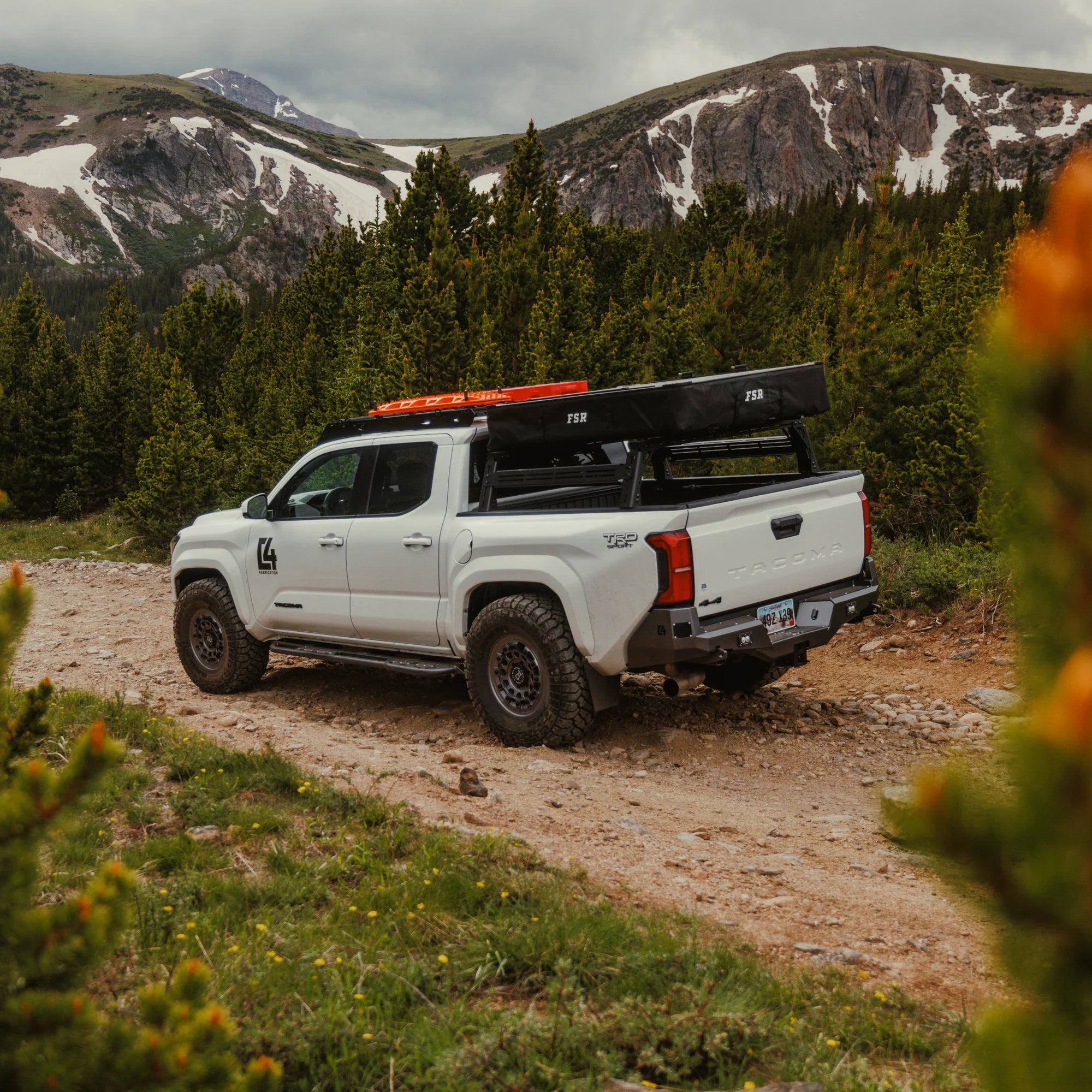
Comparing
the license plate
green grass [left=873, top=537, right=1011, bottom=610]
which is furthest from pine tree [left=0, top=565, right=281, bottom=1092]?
green grass [left=873, top=537, right=1011, bottom=610]

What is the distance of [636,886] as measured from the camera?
13.0 feet

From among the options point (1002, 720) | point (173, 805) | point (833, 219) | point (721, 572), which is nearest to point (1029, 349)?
point (1002, 720)

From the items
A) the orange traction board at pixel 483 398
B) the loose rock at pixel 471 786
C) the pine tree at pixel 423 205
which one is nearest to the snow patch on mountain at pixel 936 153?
the pine tree at pixel 423 205

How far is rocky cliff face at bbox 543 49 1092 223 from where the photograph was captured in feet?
591

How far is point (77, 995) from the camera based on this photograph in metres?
1.43

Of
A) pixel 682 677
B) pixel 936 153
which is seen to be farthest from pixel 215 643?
pixel 936 153

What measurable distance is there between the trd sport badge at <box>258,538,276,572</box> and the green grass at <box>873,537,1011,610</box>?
19.2ft

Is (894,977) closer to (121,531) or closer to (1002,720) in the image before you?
(1002,720)

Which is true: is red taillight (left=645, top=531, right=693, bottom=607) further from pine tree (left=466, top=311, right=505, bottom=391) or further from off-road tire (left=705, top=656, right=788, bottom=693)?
pine tree (left=466, top=311, right=505, bottom=391)

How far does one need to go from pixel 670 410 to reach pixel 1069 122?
204469 mm

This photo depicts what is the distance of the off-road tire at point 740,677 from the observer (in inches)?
286

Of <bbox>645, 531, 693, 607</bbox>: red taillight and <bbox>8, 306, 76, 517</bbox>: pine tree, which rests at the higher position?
<bbox>8, 306, 76, 517</bbox>: pine tree

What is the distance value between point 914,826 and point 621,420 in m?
4.90

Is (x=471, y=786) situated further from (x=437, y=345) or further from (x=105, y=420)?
(x=105, y=420)
